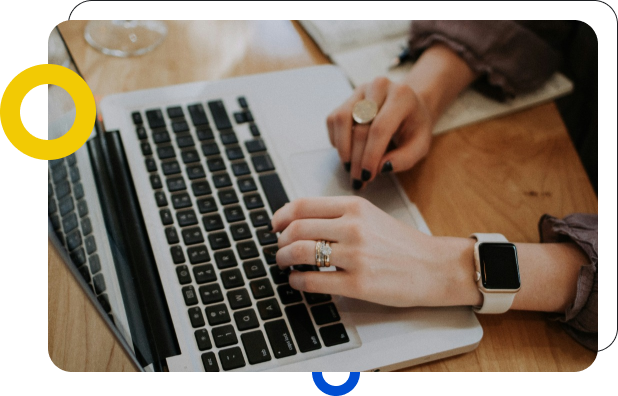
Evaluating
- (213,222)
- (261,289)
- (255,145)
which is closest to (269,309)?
(261,289)

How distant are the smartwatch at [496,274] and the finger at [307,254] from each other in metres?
0.15

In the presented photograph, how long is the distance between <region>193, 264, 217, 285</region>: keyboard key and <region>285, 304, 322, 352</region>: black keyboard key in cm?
9

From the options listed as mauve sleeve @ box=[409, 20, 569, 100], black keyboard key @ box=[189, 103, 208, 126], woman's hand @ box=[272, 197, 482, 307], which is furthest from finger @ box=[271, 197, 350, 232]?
mauve sleeve @ box=[409, 20, 569, 100]

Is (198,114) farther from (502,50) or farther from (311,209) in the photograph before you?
(502,50)

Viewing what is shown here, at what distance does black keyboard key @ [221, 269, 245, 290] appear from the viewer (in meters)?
0.55

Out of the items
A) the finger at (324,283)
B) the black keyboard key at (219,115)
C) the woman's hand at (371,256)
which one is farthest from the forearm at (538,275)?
the black keyboard key at (219,115)

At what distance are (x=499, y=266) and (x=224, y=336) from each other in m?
0.30

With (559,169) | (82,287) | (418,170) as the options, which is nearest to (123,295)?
(82,287)

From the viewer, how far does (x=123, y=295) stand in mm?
491

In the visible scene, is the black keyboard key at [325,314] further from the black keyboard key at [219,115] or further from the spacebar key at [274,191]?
the black keyboard key at [219,115]

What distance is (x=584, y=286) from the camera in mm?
559

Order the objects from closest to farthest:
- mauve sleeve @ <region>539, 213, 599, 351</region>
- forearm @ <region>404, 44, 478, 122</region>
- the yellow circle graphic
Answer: the yellow circle graphic < mauve sleeve @ <region>539, 213, 599, 351</region> < forearm @ <region>404, 44, 478, 122</region>

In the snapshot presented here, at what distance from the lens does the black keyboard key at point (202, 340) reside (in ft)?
1.65

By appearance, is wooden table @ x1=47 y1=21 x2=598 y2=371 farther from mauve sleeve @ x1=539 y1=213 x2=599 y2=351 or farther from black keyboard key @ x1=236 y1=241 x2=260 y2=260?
black keyboard key @ x1=236 y1=241 x2=260 y2=260
